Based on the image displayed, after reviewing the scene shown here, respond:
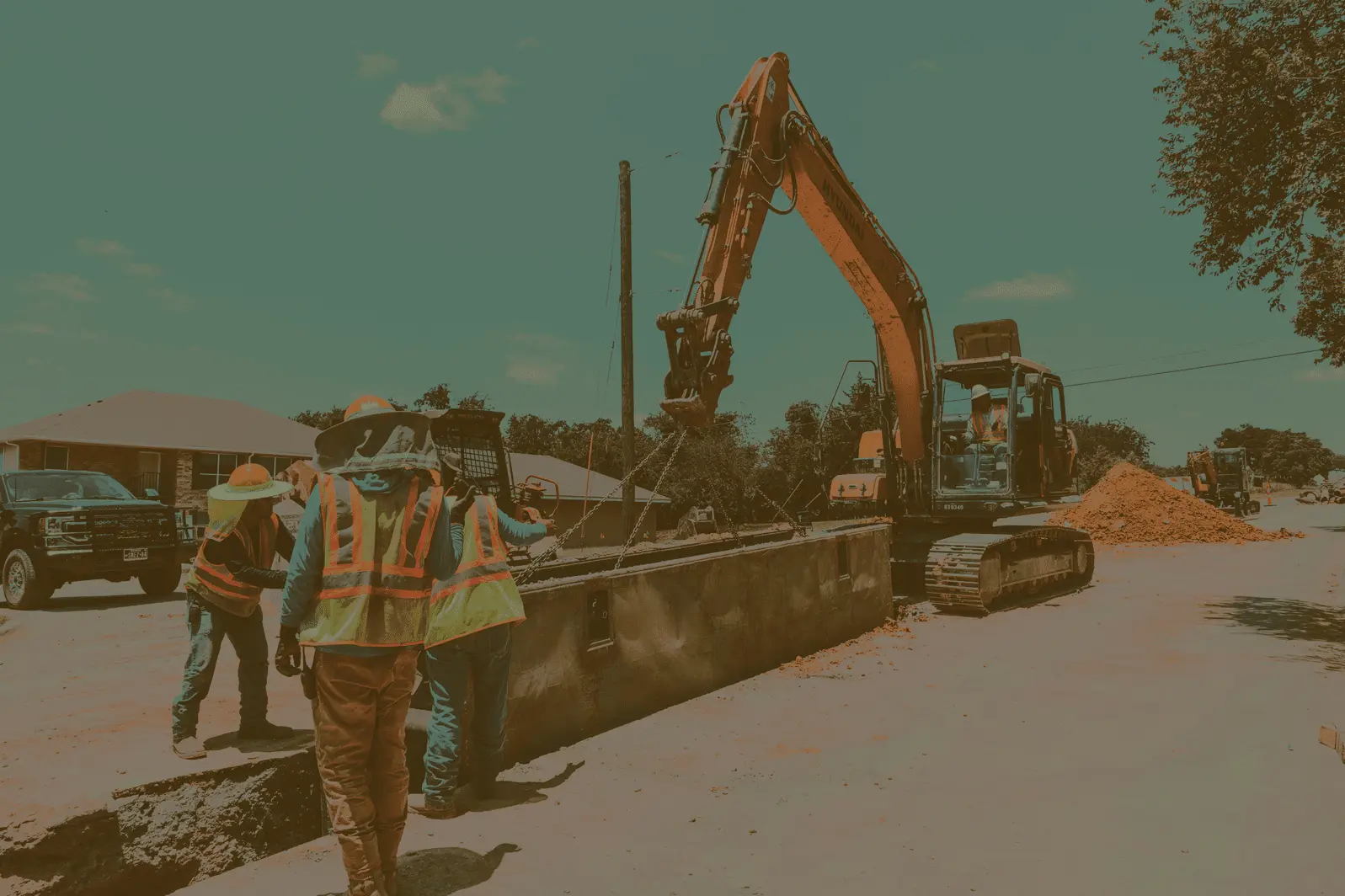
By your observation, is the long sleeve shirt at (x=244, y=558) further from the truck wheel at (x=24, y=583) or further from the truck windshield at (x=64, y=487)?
the truck windshield at (x=64, y=487)

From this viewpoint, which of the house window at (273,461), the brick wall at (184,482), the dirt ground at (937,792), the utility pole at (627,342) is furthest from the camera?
the house window at (273,461)

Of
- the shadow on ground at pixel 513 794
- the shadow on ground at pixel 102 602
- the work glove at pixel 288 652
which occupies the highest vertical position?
the work glove at pixel 288 652

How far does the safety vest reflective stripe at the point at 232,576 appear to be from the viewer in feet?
17.7

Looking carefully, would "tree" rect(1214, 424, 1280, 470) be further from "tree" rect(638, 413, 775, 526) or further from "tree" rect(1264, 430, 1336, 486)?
"tree" rect(638, 413, 775, 526)

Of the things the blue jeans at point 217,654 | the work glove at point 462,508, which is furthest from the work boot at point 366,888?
the blue jeans at point 217,654

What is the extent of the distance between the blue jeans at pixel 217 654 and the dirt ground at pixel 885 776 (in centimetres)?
31

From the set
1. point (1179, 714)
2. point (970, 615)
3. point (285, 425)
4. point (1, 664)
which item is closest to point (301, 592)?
point (1179, 714)

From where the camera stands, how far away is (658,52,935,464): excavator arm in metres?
8.50

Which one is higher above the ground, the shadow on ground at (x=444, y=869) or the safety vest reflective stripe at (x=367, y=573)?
the safety vest reflective stripe at (x=367, y=573)

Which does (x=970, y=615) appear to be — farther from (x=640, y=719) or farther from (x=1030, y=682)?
(x=640, y=719)

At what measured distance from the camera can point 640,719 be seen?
6773 mm

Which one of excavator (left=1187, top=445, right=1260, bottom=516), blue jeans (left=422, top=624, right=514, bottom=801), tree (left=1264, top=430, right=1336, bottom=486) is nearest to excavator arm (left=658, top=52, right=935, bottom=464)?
blue jeans (left=422, top=624, right=514, bottom=801)

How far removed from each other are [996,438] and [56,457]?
30.5 m

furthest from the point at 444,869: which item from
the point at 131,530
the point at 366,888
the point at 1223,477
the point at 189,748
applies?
the point at 1223,477
